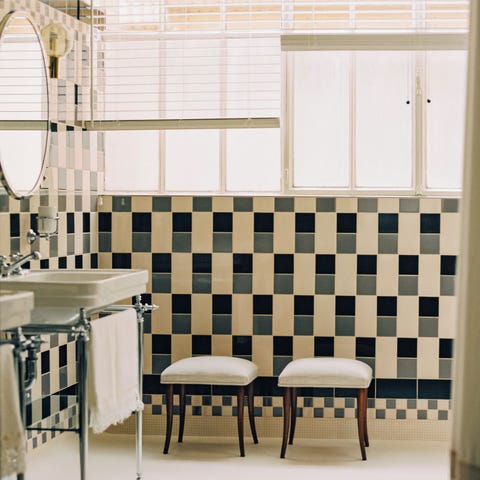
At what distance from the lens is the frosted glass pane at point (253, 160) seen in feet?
16.9

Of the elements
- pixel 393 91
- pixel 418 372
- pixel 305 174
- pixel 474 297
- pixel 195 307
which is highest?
pixel 393 91

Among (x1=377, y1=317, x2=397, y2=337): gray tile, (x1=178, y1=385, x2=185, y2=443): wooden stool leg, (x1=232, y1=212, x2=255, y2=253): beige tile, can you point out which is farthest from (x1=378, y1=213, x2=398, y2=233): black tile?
(x1=178, y1=385, x2=185, y2=443): wooden stool leg

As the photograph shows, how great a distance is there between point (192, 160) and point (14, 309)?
104 inches

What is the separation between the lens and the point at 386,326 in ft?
16.5

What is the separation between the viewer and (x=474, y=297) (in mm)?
2227

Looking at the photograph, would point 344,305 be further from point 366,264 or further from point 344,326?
point 366,264

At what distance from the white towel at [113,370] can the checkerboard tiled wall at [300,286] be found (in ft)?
3.64

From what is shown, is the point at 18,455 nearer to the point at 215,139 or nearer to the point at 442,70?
the point at 215,139

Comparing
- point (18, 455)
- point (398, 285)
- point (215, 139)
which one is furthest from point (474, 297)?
point (215, 139)

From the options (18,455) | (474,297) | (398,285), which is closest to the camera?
(474,297)

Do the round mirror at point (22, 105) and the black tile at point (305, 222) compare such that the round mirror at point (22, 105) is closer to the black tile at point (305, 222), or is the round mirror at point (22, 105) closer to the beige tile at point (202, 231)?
the beige tile at point (202, 231)

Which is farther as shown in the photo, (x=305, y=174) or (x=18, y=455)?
(x=305, y=174)

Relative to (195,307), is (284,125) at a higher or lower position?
higher

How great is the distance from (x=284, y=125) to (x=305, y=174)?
0.31 m
